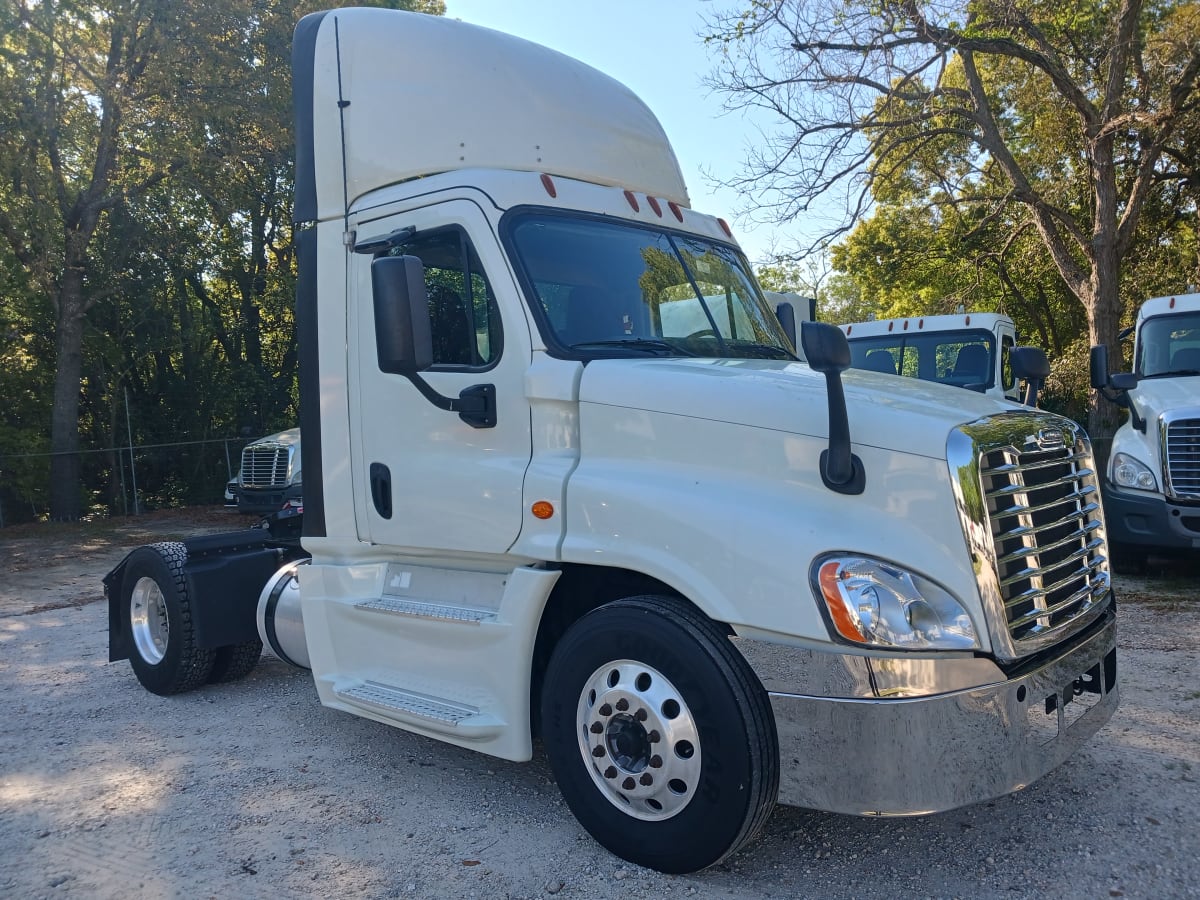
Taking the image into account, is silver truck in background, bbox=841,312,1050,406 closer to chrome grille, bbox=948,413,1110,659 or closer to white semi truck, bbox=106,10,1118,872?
white semi truck, bbox=106,10,1118,872

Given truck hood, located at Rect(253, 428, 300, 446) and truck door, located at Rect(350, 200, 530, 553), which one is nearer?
truck door, located at Rect(350, 200, 530, 553)

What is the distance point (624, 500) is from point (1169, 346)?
8.35m

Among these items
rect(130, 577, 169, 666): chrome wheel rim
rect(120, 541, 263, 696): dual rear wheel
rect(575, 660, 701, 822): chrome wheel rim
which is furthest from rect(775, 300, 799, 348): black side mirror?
rect(130, 577, 169, 666): chrome wheel rim

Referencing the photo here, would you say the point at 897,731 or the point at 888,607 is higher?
the point at 888,607

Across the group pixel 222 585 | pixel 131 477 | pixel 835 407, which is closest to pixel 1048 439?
pixel 835 407

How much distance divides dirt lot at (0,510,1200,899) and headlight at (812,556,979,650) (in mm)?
1000

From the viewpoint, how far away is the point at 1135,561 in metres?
9.53

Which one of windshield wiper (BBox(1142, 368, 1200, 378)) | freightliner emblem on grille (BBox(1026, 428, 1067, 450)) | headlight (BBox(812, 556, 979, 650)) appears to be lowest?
headlight (BBox(812, 556, 979, 650))

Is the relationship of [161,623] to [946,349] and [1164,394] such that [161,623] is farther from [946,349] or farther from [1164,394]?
[946,349]

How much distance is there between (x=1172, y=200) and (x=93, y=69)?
882 inches

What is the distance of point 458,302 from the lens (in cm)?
420

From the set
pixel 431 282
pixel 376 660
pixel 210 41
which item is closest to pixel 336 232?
pixel 431 282

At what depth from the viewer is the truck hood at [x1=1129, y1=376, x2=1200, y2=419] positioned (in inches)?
327

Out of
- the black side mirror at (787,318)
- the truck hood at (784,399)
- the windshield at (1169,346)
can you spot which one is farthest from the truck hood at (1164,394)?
the truck hood at (784,399)
